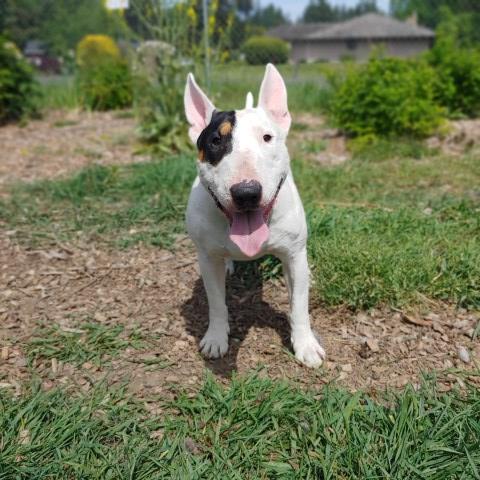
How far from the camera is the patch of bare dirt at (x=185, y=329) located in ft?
7.64

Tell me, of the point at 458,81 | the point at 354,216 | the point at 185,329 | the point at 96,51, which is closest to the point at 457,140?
the point at 458,81

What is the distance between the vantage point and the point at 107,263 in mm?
3416

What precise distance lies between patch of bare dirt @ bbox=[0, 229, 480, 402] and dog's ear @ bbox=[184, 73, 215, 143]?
43.2 inches

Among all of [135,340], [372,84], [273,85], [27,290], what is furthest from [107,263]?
[372,84]

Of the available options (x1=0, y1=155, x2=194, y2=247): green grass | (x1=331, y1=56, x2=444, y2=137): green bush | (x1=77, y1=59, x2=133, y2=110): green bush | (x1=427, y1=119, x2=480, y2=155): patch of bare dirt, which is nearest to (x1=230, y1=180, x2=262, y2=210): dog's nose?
(x1=0, y1=155, x2=194, y2=247): green grass

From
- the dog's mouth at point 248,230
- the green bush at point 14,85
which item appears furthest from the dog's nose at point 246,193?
the green bush at point 14,85

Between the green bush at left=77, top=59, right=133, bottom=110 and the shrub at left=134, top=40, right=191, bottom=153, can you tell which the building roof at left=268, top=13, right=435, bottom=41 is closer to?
the green bush at left=77, top=59, right=133, bottom=110

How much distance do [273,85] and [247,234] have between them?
680 mm

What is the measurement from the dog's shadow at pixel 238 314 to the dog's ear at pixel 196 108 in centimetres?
108

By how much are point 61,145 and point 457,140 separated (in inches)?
208

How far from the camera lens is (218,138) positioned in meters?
1.90

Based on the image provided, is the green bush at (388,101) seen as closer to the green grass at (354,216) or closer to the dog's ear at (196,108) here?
the green grass at (354,216)

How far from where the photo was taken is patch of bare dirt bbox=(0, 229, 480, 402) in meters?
2.33

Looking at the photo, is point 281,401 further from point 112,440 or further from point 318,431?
point 112,440
